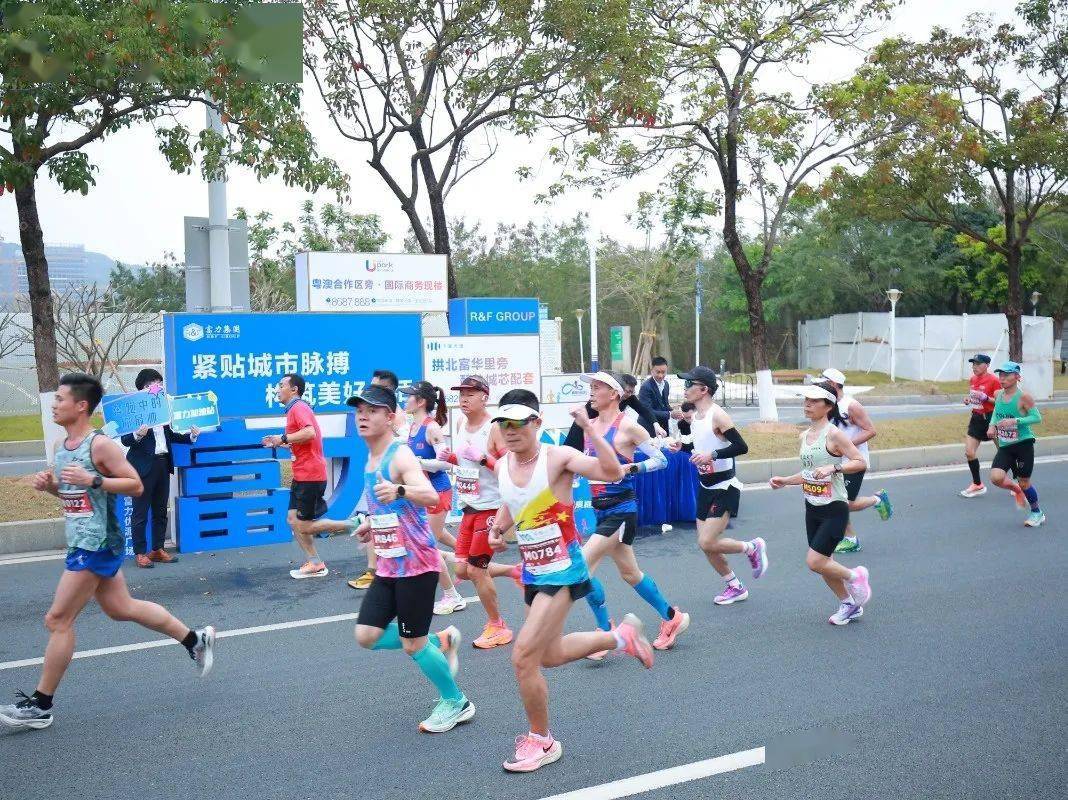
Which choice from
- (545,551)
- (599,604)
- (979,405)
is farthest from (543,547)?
(979,405)

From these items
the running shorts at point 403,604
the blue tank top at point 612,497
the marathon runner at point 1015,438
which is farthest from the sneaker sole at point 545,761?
the marathon runner at point 1015,438

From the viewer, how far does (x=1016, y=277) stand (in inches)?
933

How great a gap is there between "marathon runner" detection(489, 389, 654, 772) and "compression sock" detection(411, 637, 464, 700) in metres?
0.56

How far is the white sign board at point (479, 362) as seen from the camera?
41.8 feet

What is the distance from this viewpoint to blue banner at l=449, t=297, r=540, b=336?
43.4 feet

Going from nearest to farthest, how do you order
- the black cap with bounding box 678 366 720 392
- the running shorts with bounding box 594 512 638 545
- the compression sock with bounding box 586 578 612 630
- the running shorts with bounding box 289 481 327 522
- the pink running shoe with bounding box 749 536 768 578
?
the compression sock with bounding box 586 578 612 630, the running shorts with bounding box 594 512 638 545, the black cap with bounding box 678 366 720 392, the pink running shoe with bounding box 749 536 768 578, the running shorts with bounding box 289 481 327 522

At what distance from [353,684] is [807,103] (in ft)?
50.8

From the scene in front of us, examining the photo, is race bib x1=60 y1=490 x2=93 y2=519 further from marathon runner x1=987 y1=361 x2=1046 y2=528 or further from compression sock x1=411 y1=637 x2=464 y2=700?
marathon runner x1=987 y1=361 x2=1046 y2=528

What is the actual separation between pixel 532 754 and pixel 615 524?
222cm

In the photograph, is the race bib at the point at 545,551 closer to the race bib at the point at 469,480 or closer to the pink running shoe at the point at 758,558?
the race bib at the point at 469,480

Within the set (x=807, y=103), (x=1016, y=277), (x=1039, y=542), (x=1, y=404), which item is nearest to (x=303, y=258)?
(x=1039, y=542)

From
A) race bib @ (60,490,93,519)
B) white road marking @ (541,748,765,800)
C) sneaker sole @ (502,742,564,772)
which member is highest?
race bib @ (60,490,93,519)

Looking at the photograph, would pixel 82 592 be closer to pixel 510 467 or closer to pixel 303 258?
pixel 510 467

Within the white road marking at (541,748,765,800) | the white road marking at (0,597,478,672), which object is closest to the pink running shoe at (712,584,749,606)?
the white road marking at (0,597,478,672)
